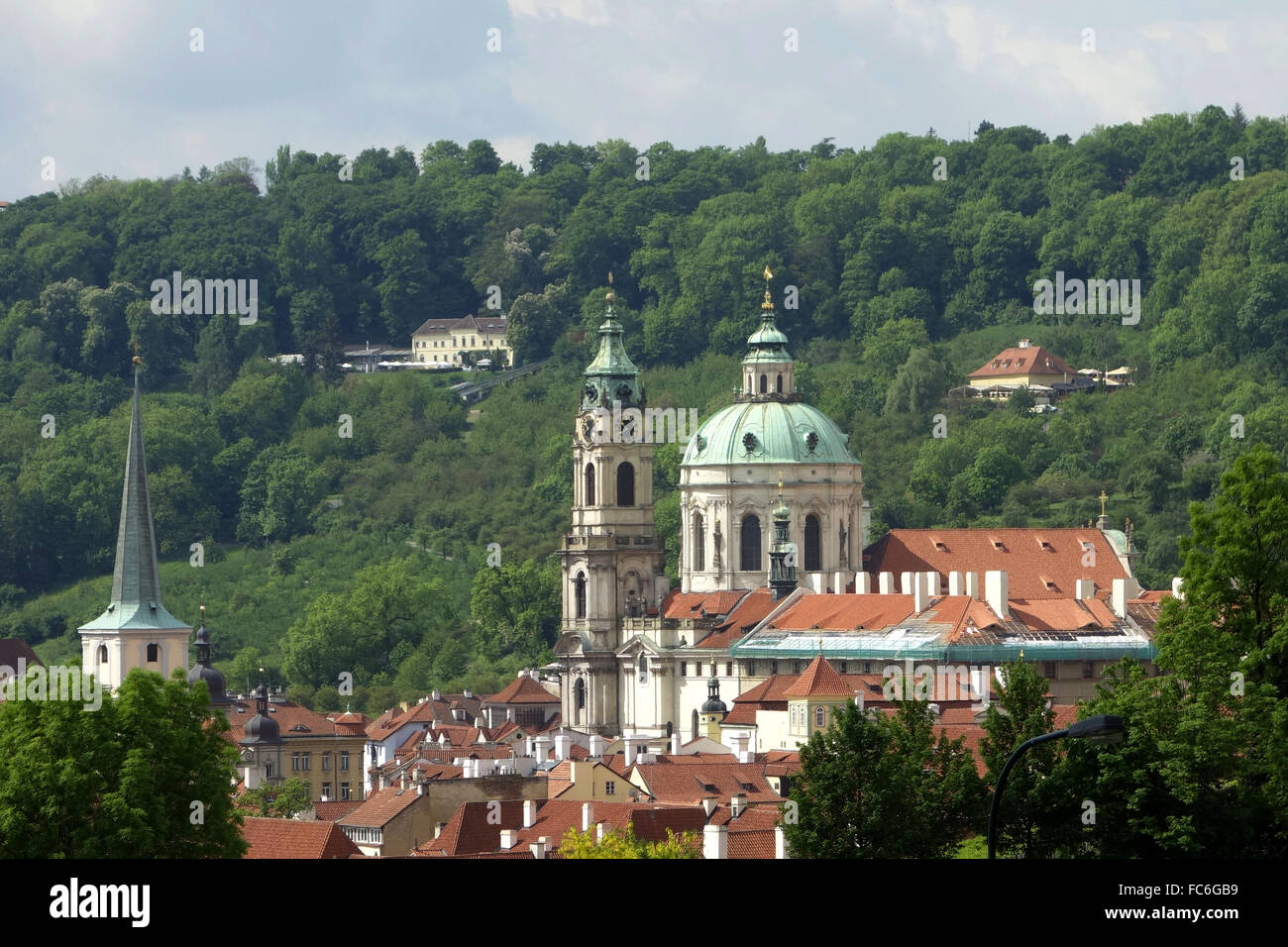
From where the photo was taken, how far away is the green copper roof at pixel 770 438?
138 metres

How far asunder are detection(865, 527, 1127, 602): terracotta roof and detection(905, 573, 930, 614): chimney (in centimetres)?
248

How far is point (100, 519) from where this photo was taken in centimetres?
18650

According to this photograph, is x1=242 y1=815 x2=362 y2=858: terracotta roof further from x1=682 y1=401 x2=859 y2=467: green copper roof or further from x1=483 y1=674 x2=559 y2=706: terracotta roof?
x1=682 y1=401 x2=859 y2=467: green copper roof

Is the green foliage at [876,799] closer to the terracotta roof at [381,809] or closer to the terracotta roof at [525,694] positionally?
the terracotta roof at [381,809]

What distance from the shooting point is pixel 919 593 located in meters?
126

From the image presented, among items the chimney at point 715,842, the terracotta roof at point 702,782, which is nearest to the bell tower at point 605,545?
the terracotta roof at point 702,782

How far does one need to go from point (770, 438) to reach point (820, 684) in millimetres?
31315

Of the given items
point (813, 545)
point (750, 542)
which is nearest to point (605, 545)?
point (750, 542)

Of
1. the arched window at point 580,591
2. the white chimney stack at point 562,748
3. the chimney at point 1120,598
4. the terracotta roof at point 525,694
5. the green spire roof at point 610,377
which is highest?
the green spire roof at point 610,377

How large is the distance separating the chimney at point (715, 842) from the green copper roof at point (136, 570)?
46700 millimetres

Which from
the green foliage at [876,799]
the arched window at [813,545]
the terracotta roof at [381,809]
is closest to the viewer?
the green foliage at [876,799]

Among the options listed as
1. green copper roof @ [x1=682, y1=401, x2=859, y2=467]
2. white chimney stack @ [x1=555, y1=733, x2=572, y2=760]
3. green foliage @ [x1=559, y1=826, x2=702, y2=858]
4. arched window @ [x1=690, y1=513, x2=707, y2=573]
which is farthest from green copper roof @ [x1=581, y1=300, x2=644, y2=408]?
green foliage @ [x1=559, y1=826, x2=702, y2=858]

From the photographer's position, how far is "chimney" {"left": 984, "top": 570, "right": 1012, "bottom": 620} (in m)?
121

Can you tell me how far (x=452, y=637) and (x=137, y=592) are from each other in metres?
49.3
